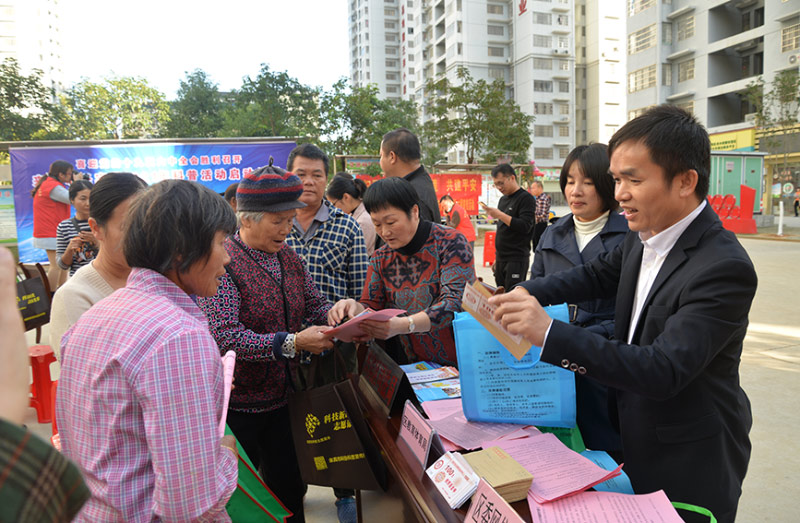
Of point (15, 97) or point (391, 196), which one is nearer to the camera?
point (391, 196)

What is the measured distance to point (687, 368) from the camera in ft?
3.38

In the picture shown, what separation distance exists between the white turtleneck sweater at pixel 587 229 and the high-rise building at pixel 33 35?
178 feet

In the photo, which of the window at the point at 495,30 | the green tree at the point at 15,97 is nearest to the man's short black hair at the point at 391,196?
the green tree at the point at 15,97

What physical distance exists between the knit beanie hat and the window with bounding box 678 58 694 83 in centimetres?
3132

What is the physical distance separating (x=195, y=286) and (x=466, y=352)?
2.48ft

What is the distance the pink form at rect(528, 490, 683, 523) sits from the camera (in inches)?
37.8

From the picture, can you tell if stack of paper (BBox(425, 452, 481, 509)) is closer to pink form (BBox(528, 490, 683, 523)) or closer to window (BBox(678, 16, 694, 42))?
pink form (BBox(528, 490, 683, 523))

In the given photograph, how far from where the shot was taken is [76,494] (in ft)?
1.72

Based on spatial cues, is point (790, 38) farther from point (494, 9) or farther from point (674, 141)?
point (494, 9)

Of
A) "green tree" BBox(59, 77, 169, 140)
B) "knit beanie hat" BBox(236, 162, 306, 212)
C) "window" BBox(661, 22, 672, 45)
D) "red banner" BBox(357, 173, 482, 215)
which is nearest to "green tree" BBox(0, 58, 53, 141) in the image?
"green tree" BBox(59, 77, 169, 140)

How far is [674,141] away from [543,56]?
47.9 m

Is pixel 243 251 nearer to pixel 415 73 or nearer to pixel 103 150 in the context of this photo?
pixel 103 150

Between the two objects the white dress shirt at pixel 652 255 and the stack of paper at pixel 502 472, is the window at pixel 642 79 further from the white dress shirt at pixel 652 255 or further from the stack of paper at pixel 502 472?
the stack of paper at pixel 502 472

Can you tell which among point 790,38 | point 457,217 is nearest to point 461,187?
point 457,217
